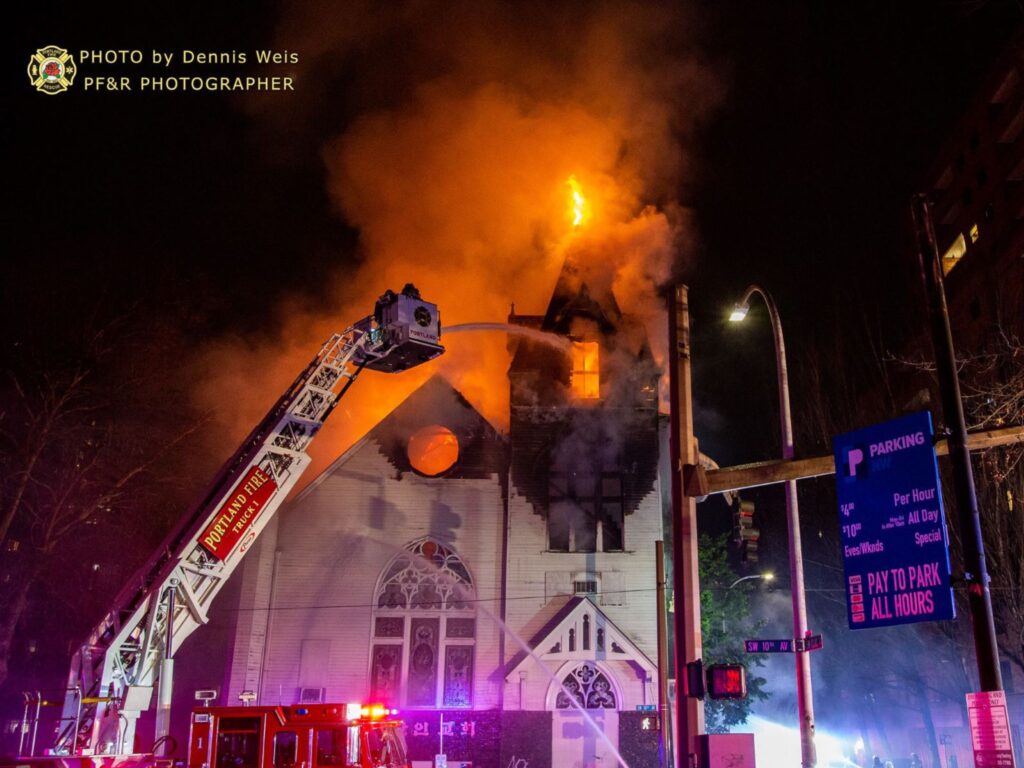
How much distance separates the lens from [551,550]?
Result: 24.2 meters

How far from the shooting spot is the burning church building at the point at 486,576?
74.2 feet

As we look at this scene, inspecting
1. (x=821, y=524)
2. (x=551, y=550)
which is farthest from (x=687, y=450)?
(x=821, y=524)

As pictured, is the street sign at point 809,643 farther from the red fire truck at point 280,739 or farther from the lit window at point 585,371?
the lit window at point 585,371

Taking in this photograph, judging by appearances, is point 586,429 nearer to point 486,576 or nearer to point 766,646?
point 486,576

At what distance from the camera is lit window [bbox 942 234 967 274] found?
5750 centimetres

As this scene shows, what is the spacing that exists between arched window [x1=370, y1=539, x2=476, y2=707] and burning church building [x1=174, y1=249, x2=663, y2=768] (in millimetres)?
42

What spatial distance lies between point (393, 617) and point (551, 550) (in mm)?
4976

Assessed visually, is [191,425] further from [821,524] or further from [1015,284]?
[1015,284]

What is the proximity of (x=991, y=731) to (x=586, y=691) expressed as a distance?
16.7 metres

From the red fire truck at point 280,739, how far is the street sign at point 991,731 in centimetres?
803

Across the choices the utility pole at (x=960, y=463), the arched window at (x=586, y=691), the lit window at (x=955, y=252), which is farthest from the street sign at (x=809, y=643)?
the lit window at (x=955, y=252)

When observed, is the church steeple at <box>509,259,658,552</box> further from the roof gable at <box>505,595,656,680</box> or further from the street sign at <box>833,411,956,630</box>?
the street sign at <box>833,411,956,630</box>

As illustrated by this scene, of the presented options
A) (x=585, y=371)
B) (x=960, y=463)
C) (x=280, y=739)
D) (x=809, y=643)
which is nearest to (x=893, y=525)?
(x=960, y=463)

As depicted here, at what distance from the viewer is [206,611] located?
13.1m
